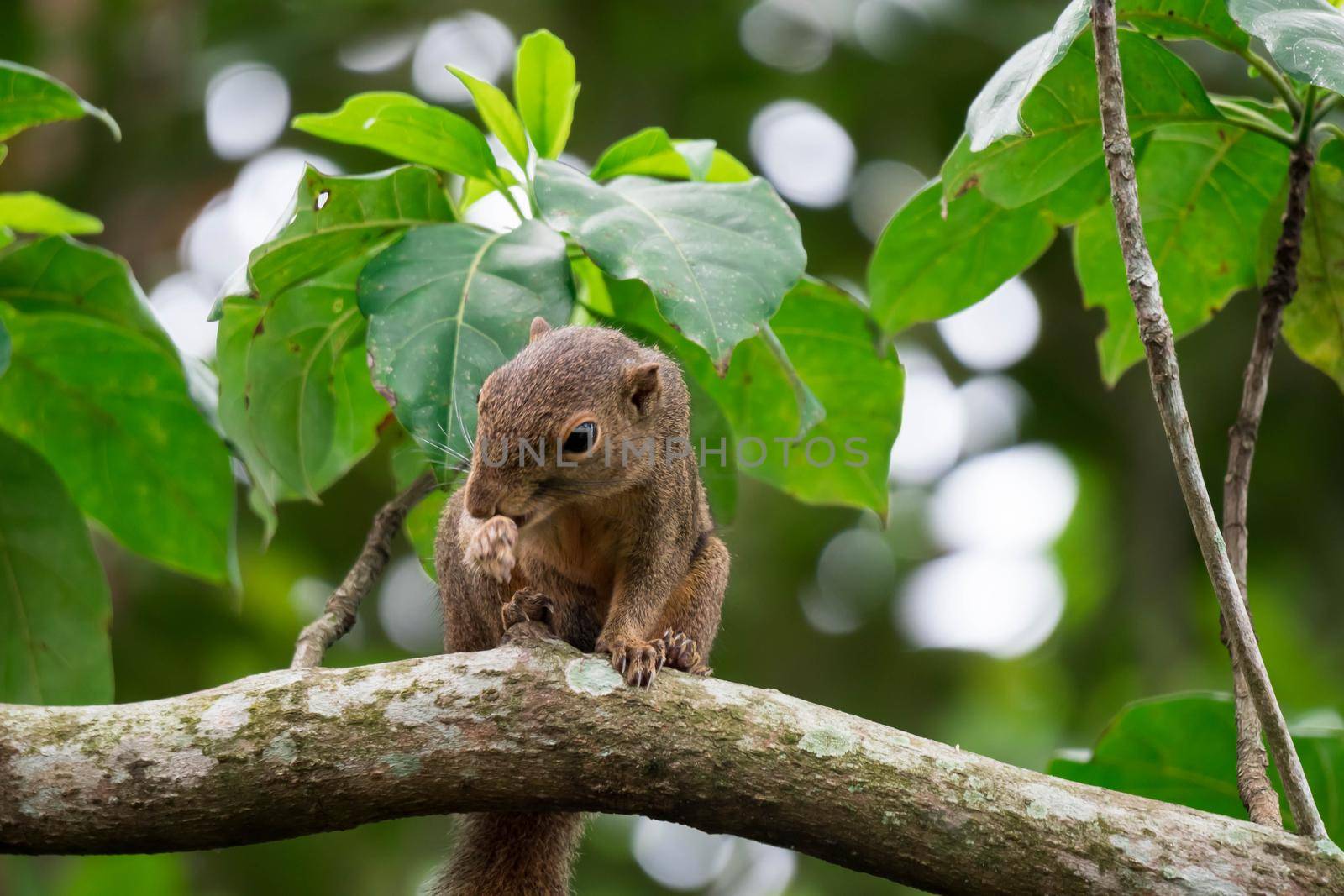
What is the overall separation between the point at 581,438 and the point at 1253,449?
1.52 m

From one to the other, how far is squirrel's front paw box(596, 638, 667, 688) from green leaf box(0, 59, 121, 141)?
160 cm

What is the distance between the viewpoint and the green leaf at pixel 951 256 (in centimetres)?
352

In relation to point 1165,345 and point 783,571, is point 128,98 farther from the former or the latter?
point 1165,345

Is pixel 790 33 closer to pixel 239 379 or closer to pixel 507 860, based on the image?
pixel 239 379

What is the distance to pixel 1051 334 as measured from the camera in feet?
25.3

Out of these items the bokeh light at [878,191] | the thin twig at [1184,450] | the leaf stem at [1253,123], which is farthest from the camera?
the bokeh light at [878,191]

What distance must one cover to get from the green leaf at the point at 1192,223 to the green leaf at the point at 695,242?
1148mm

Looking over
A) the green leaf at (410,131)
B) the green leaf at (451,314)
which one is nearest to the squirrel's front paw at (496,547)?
the green leaf at (451,314)

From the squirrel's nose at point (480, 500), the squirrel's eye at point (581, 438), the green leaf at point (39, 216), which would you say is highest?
the green leaf at point (39, 216)

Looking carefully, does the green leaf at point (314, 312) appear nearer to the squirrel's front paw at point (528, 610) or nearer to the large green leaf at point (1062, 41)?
the squirrel's front paw at point (528, 610)

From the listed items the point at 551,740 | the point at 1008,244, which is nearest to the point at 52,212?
the point at 551,740

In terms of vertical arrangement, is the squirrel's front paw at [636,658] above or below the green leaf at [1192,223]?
below

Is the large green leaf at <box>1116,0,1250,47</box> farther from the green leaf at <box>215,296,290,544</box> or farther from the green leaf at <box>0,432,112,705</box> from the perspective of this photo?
the green leaf at <box>0,432,112,705</box>

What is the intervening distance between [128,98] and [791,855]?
5.73 metres
